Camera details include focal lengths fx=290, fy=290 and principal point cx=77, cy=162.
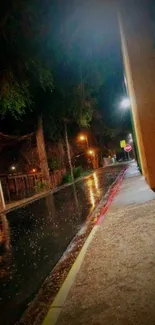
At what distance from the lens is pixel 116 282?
3.88 meters

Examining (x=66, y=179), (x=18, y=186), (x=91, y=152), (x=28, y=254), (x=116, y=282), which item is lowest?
(x=28, y=254)

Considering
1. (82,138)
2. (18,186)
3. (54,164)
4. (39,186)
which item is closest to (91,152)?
(82,138)

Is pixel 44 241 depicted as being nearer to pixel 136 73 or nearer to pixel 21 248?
pixel 21 248

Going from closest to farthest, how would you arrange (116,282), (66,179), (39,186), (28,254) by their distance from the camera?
1. (116,282)
2. (28,254)
3. (39,186)
4. (66,179)

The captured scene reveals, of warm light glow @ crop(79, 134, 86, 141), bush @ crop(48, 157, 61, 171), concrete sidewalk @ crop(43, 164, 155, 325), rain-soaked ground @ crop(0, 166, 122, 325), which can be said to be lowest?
rain-soaked ground @ crop(0, 166, 122, 325)

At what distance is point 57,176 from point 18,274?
24.4 metres

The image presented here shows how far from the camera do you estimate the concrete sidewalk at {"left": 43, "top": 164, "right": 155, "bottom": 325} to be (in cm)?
312

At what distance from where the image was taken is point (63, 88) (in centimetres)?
2389

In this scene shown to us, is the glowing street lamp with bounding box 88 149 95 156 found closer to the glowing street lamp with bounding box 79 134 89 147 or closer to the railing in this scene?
the glowing street lamp with bounding box 79 134 89 147

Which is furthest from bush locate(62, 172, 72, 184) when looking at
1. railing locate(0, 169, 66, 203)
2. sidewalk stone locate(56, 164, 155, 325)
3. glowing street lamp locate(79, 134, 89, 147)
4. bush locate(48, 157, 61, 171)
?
sidewalk stone locate(56, 164, 155, 325)

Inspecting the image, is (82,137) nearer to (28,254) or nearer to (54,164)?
(54,164)

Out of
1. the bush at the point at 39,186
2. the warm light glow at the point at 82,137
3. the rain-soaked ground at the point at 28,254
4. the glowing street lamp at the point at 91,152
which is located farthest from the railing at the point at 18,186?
the glowing street lamp at the point at 91,152

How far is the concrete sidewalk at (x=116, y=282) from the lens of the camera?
123 inches

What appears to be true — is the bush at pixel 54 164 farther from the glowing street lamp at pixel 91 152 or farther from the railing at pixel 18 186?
the glowing street lamp at pixel 91 152
